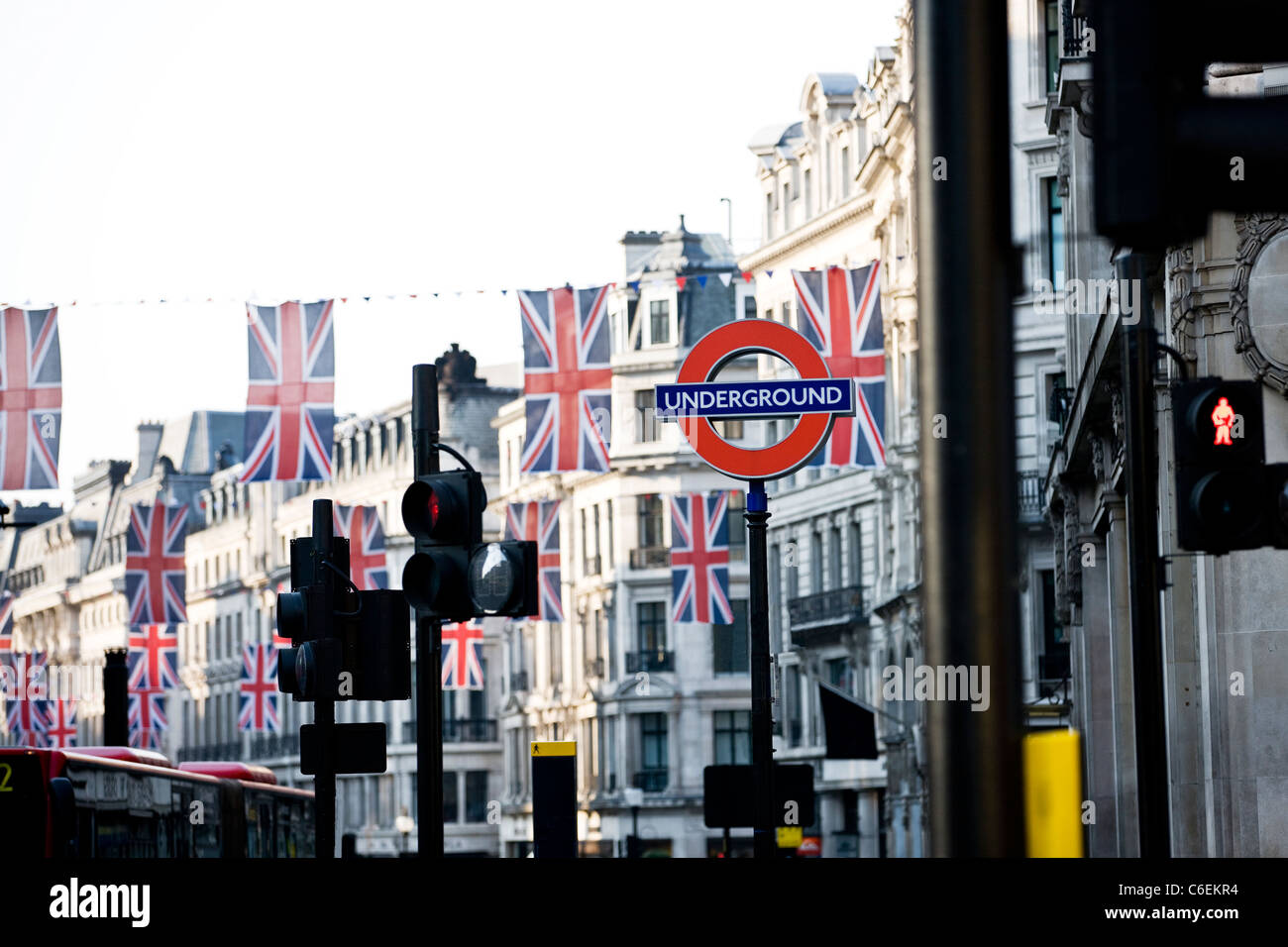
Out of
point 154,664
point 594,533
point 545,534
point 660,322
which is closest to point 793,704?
point 660,322

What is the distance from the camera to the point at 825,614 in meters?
→ 64.2

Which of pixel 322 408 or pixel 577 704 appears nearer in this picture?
pixel 322 408

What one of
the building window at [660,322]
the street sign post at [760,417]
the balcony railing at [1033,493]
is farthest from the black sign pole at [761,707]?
the building window at [660,322]

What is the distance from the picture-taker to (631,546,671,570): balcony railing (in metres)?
81.9

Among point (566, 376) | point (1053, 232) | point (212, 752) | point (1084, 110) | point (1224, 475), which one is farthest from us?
point (212, 752)

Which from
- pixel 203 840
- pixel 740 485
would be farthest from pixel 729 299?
pixel 203 840

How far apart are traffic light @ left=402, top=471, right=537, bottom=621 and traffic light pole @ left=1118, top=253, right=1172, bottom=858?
385cm

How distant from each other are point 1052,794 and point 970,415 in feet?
2.30

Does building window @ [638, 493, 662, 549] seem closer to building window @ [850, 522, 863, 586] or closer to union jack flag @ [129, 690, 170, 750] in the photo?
building window @ [850, 522, 863, 586]

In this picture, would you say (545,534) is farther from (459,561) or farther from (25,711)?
(25,711)

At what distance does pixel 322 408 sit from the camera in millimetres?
28547
